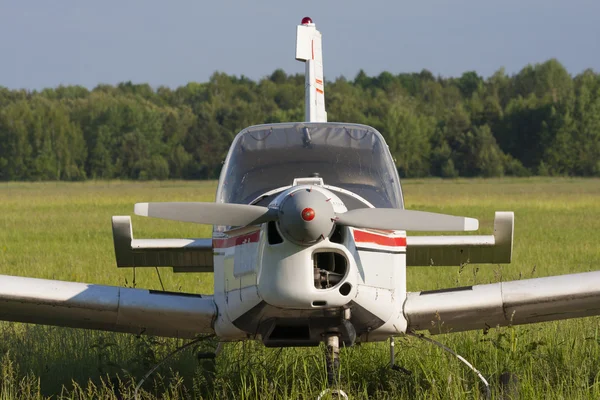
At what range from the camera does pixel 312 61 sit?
1042 centimetres

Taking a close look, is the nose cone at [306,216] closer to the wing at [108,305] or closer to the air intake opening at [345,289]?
the air intake opening at [345,289]

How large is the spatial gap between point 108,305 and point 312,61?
5.03 metres

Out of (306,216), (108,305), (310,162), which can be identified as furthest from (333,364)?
(108,305)

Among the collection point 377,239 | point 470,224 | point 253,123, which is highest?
point 470,224

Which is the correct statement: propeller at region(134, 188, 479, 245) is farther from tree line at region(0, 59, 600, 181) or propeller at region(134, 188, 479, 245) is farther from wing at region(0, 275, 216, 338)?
tree line at region(0, 59, 600, 181)

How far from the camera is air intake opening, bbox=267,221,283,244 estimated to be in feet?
17.0

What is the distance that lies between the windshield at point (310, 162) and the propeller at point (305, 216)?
732mm

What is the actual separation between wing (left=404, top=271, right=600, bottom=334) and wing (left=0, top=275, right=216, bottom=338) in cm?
138

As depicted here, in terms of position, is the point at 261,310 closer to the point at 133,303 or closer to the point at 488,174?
the point at 133,303

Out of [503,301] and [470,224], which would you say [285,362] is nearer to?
[503,301]

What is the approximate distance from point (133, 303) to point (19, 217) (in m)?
23.6

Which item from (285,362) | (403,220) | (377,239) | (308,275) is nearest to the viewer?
(308,275)

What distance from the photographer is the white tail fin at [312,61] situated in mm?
9766

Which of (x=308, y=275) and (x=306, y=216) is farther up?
(x=306, y=216)
